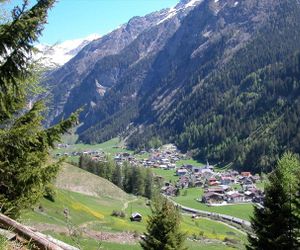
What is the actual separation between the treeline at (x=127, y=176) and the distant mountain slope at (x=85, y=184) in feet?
81.1

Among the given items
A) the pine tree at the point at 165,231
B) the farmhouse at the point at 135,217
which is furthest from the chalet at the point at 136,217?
the pine tree at the point at 165,231

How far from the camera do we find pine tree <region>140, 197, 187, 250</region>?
109 feet

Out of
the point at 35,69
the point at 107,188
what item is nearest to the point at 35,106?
the point at 35,69

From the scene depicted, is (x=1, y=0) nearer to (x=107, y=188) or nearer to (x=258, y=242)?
(x=258, y=242)

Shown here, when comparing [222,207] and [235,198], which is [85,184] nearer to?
[222,207]

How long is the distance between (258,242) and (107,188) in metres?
85.7

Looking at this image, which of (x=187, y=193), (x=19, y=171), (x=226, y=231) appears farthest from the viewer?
(x=187, y=193)

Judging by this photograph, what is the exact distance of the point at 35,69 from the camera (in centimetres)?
1586

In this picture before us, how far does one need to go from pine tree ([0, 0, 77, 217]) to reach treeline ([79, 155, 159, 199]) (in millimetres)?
123413

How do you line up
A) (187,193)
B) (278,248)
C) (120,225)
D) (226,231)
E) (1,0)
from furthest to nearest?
(187,193), (226,231), (120,225), (278,248), (1,0)

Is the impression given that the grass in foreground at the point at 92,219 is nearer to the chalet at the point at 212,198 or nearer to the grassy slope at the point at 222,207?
the grassy slope at the point at 222,207

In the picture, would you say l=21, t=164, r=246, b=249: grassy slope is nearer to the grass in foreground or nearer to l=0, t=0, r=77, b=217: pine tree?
the grass in foreground

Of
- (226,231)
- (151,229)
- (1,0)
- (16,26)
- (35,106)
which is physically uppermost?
(1,0)

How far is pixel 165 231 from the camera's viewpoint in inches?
1323
